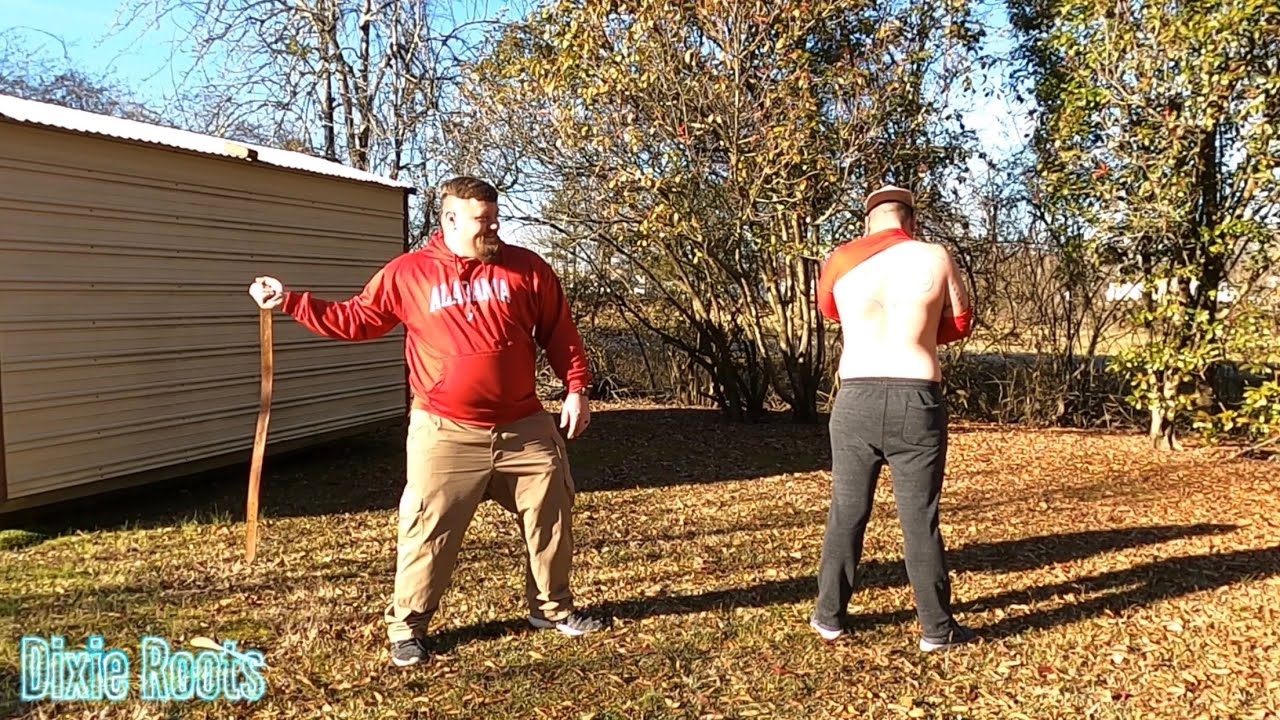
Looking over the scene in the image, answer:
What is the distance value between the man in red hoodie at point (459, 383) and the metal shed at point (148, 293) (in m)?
2.60

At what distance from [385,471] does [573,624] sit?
12.5ft

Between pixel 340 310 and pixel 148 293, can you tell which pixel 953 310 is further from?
pixel 148 293

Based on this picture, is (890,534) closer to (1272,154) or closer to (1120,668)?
(1120,668)

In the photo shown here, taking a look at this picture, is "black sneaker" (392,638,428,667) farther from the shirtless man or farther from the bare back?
the bare back

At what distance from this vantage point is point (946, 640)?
3.61 m

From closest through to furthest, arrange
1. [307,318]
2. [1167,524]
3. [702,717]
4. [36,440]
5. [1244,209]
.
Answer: [702,717], [307,318], [36,440], [1167,524], [1244,209]

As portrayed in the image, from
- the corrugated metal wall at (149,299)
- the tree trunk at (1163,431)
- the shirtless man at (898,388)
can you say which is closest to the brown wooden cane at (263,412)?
the corrugated metal wall at (149,299)

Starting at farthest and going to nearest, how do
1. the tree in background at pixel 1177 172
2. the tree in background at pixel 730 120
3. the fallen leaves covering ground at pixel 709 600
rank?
1. the tree in background at pixel 730 120
2. the tree in background at pixel 1177 172
3. the fallen leaves covering ground at pixel 709 600

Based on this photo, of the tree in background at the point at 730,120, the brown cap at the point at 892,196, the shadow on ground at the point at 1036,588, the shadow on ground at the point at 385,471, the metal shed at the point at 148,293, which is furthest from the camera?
the tree in background at the point at 730,120

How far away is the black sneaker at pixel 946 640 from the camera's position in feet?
11.8

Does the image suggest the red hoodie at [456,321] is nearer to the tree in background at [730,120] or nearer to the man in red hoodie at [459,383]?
the man in red hoodie at [459,383]

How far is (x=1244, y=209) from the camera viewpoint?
7.08 meters

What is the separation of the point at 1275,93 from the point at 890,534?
14.7 feet

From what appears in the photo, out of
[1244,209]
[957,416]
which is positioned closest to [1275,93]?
[1244,209]
